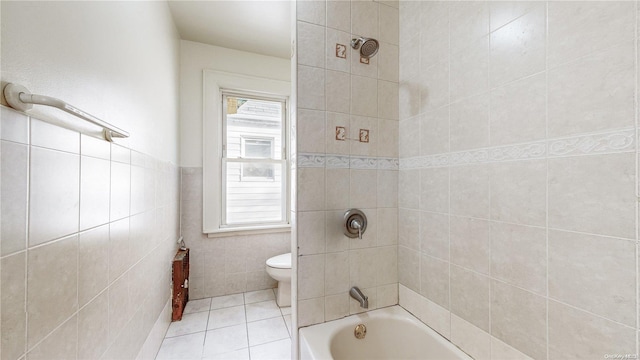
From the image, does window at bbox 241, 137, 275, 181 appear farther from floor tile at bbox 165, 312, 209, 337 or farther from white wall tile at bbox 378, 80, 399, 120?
white wall tile at bbox 378, 80, 399, 120

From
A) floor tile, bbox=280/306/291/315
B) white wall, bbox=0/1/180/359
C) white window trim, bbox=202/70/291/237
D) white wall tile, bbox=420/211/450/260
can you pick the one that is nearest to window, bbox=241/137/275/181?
white window trim, bbox=202/70/291/237

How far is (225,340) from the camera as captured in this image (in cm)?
171

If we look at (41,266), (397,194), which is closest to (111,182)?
(41,266)

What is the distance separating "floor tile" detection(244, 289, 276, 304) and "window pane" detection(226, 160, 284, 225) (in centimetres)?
73

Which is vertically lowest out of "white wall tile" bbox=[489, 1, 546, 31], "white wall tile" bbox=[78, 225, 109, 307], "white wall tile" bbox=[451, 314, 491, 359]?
"white wall tile" bbox=[451, 314, 491, 359]

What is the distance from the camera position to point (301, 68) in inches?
45.6

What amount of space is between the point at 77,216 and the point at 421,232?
142cm

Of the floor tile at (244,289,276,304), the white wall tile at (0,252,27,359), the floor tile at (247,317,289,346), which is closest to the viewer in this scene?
the white wall tile at (0,252,27,359)

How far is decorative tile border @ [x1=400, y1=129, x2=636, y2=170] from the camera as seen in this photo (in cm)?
60

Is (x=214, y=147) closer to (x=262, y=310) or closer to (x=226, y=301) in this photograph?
(x=226, y=301)

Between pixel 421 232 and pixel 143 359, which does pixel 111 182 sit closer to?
pixel 143 359

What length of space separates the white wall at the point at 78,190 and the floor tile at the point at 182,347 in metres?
0.16

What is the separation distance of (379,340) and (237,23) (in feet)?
8.51

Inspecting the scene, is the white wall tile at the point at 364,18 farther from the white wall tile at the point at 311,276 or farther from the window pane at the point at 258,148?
the window pane at the point at 258,148
